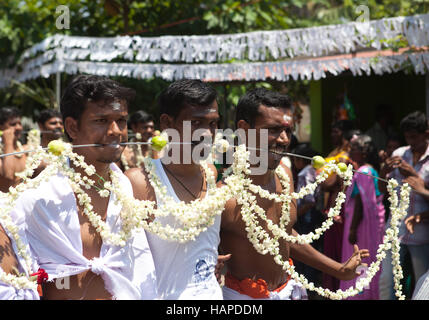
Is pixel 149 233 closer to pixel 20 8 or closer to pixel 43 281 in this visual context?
pixel 43 281

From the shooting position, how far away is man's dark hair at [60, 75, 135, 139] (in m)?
2.76

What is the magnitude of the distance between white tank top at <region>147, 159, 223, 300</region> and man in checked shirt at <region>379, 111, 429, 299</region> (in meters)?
2.96

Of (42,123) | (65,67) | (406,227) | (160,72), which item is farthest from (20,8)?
(406,227)

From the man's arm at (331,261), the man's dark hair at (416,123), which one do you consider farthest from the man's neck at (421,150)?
the man's arm at (331,261)

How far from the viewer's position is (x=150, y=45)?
7906 mm

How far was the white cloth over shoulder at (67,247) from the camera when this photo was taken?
253 cm

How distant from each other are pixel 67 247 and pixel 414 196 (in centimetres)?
386

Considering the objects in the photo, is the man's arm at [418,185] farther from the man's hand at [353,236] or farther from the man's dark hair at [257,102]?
the man's dark hair at [257,102]

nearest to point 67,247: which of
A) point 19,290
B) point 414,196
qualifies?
point 19,290

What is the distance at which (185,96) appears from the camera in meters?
2.93

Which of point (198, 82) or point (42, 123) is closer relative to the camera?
point (198, 82)

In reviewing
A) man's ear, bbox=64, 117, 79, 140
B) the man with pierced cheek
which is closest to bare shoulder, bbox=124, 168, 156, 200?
man's ear, bbox=64, 117, 79, 140

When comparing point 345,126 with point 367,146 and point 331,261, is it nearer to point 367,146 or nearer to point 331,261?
point 367,146

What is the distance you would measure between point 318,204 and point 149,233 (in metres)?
4.15
